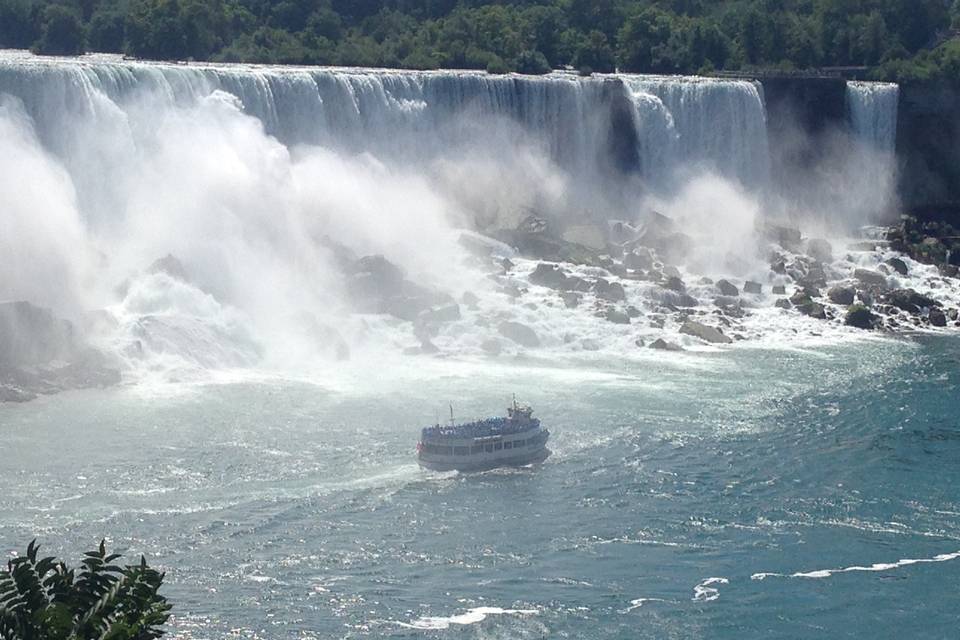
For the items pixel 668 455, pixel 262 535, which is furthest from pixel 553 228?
pixel 262 535

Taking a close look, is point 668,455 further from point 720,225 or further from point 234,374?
point 720,225

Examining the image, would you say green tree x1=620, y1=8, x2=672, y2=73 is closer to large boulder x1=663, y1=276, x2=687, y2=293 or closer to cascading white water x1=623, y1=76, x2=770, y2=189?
cascading white water x1=623, y1=76, x2=770, y2=189

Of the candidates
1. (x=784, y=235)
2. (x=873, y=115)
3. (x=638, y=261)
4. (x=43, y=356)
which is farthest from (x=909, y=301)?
(x=43, y=356)

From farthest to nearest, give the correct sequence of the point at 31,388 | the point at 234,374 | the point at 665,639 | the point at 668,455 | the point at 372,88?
the point at 372,88 → the point at 234,374 → the point at 31,388 → the point at 668,455 → the point at 665,639

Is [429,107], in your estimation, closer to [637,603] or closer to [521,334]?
[521,334]

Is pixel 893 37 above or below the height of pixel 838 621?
above

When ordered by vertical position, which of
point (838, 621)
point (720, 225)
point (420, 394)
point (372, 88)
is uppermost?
point (372, 88)

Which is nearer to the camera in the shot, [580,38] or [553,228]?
[553,228]

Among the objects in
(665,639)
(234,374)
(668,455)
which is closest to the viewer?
(665,639)
